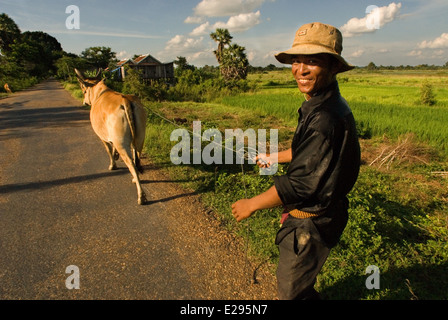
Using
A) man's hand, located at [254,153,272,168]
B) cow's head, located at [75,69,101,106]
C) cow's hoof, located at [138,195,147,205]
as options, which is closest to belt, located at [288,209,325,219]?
man's hand, located at [254,153,272,168]

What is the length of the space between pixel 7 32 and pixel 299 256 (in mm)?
74292

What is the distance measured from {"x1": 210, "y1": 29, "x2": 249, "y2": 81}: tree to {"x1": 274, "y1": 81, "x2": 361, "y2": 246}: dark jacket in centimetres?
3196

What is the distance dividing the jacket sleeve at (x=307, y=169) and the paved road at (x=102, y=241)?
1.51m

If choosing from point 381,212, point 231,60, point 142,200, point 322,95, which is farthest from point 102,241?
point 231,60

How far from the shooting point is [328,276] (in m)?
2.46

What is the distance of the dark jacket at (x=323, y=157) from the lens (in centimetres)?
119

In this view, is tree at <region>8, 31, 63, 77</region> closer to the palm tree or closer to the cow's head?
the palm tree

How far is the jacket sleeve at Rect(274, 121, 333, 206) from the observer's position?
118 cm

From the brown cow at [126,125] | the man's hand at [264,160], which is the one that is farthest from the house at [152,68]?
the man's hand at [264,160]

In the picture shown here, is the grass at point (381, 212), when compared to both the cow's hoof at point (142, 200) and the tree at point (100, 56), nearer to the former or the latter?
the cow's hoof at point (142, 200)

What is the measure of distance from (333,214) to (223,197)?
2606 millimetres

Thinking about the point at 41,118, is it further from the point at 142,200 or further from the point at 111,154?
the point at 142,200
